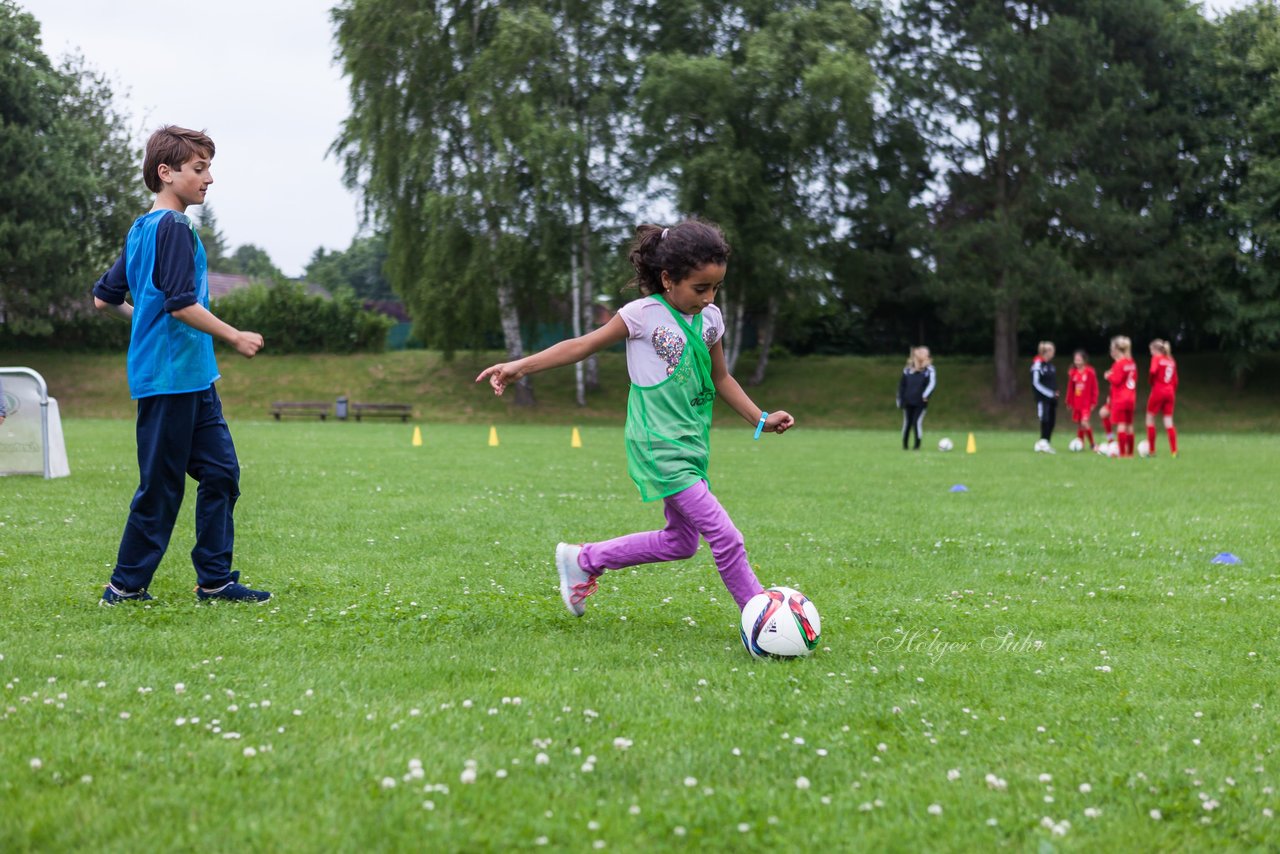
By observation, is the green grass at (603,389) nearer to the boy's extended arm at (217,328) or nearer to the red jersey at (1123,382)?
the red jersey at (1123,382)

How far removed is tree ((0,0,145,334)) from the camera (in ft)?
140

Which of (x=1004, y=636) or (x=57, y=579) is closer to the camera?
(x=1004, y=636)

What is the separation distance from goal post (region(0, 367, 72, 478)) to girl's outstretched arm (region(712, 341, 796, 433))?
1027cm

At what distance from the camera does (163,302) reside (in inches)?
235

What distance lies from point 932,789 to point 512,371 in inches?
108

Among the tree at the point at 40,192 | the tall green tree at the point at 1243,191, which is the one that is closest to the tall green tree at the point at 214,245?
the tree at the point at 40,192

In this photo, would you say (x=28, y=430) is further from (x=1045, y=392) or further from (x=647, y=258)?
(x=1045, y=392)

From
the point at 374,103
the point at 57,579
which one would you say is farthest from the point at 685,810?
the point at 374,103

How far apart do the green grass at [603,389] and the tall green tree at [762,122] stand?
534cm

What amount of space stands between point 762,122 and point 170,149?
34.2m

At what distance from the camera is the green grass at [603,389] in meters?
40.8

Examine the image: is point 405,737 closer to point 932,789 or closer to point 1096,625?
point 932,789

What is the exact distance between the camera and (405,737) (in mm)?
3904

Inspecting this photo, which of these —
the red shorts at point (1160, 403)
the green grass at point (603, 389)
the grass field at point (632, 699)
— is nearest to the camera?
the grass field at point (632, 699)
